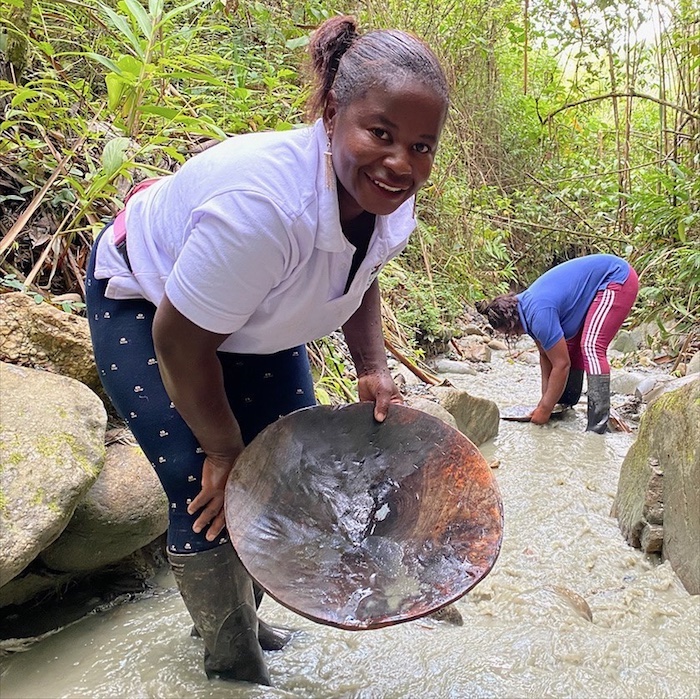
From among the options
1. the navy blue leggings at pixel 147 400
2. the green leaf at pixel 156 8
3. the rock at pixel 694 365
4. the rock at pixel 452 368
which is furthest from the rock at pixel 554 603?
the rock at pixel 452 368

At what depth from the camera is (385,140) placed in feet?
3.32

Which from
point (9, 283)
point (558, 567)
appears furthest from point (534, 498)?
point (9, 283)

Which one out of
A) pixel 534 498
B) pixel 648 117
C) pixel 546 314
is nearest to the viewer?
pixel 534 498

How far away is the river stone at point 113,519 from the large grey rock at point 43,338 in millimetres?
304

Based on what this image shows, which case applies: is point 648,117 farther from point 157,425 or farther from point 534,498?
point 157,425

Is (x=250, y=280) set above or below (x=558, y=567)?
above

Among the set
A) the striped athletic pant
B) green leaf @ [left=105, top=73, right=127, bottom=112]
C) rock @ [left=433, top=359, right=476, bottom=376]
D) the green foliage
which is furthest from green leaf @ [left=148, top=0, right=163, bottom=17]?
rock @ [left=433, top=359, right=476, bottom=376]

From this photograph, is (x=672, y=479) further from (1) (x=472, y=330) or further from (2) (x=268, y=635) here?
(1) (x=472, y=330)

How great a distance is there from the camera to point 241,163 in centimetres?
103

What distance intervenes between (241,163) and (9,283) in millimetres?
1358

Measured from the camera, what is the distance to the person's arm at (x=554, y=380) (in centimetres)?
395

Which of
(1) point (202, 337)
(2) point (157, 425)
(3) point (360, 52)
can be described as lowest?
(2) point (157, 425)

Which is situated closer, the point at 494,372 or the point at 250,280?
the point at 250,280

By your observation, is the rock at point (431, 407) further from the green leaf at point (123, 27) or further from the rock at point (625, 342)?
the rock at point (625, 342)
